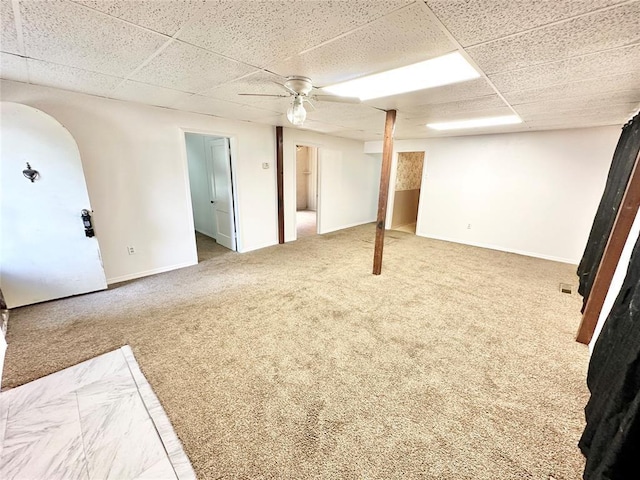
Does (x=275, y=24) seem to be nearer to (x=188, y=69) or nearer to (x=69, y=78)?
(x=188, y=69)

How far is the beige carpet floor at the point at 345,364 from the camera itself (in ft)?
4.54

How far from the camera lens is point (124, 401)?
1700 millimetres

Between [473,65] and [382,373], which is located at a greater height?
[473,65]

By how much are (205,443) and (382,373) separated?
48.8 inches

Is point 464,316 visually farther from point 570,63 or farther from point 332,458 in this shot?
point 570,63

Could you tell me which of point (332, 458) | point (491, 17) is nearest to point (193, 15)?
point (491, 17)

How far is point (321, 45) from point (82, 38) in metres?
1.49

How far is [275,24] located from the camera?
1.39 metres

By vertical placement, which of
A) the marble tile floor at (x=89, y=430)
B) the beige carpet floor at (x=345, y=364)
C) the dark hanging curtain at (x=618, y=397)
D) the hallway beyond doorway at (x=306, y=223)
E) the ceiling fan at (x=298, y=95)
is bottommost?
the marble tile floor at (x=89, y=430)

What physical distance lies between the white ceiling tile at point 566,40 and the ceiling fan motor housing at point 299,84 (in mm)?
1214

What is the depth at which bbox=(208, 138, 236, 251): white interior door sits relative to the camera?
4430 millimetres

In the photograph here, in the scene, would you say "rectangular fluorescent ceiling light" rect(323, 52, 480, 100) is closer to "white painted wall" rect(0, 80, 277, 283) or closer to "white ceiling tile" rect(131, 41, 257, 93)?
"white ceiling tile" rect(131, 41, 257, 93)

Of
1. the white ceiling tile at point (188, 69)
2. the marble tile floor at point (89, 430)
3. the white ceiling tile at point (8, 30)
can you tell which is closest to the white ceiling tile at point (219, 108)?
the white ceiling tile at point (188, 69)

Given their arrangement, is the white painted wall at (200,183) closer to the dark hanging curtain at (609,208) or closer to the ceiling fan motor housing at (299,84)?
the ceiling fan motor housing at (299,84)
